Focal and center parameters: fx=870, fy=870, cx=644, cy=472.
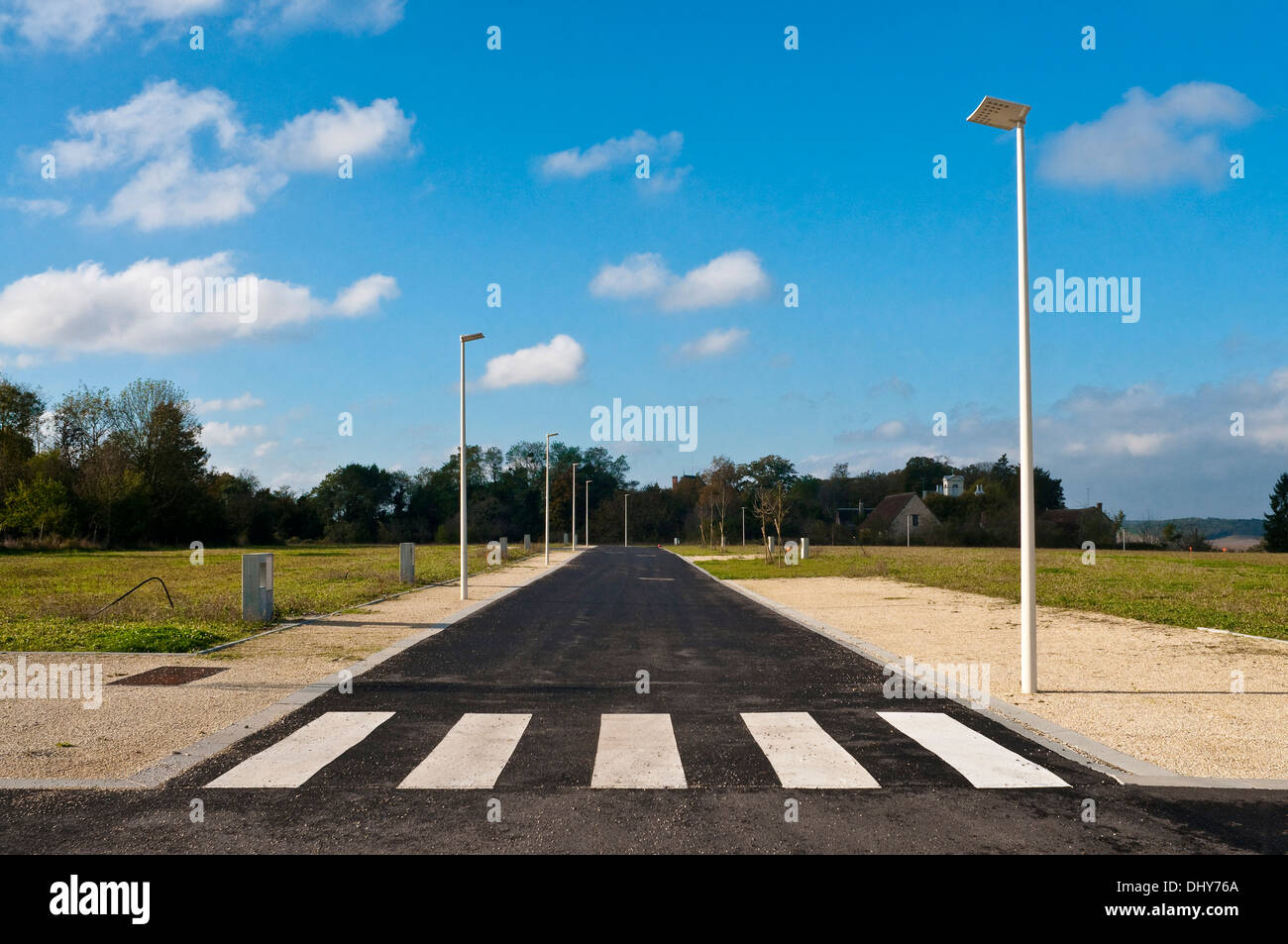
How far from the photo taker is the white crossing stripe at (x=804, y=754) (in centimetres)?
601

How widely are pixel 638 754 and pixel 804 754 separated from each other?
4.22 feet

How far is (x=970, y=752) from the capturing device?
6.84 meters

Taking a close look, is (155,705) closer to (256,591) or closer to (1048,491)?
(256,591)

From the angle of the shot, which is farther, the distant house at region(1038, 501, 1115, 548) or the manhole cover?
the distant house at region(1038, 501, 1115, 548)

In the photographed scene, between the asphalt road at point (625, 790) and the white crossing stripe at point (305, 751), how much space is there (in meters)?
0.03

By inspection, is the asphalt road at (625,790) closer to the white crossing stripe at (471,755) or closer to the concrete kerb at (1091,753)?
the white crossing stripe at (471,755)

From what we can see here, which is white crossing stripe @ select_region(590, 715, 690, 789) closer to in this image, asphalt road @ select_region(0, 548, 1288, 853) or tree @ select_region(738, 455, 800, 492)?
asphalt road @ select_region(0, 548, 1288, 853)

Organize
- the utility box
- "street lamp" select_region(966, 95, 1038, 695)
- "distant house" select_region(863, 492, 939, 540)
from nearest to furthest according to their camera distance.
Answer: "street lamp" select_region(966, 95, 1038, 695) < the utility box < "distant house" select_region(863, 492, 939, 540)

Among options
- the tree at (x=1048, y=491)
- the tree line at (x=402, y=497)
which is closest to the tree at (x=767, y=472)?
the tree line at (x=402, y=497)

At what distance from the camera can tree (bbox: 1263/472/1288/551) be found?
64.4 metres

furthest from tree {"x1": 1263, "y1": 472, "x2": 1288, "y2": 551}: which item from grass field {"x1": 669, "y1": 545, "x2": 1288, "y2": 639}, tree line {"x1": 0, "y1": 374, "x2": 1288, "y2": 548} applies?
grass field {"x1": 669, "y1": 545, "x2": 1288, "y2": 639}

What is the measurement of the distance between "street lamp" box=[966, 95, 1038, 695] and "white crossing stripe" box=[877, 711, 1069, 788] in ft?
5.75
